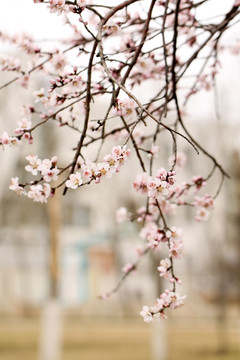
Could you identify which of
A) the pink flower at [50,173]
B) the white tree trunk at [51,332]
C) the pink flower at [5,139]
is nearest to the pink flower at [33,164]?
the pink flower at [50,173]

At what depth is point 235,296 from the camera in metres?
14.3

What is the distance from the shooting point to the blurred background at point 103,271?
33.9ft

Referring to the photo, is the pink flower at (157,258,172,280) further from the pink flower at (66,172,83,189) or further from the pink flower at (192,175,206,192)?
the pink flower at (192,175,206,192)

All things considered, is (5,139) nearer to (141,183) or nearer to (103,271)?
(141,183)

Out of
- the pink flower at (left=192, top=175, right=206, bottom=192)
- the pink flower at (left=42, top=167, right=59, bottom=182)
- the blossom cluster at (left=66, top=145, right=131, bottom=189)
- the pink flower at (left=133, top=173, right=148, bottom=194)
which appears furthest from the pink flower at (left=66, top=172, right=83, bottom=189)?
the pink flower at (left=192, top=175, right=206, bottom=192)

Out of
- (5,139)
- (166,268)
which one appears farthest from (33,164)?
(166,268)

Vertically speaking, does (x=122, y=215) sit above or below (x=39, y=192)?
above

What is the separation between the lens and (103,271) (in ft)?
80.9

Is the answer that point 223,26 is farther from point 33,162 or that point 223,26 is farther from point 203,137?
point 203,137

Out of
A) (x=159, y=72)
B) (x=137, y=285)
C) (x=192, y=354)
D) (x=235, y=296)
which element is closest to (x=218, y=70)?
(x=159, y=72)

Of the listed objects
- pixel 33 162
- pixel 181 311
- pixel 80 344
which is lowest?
pixel 33 162

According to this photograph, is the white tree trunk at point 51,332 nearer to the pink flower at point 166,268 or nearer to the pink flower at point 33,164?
the pink flower at point 166,268

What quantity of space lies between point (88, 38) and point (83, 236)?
22.9 m

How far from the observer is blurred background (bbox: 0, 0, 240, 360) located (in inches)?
407
